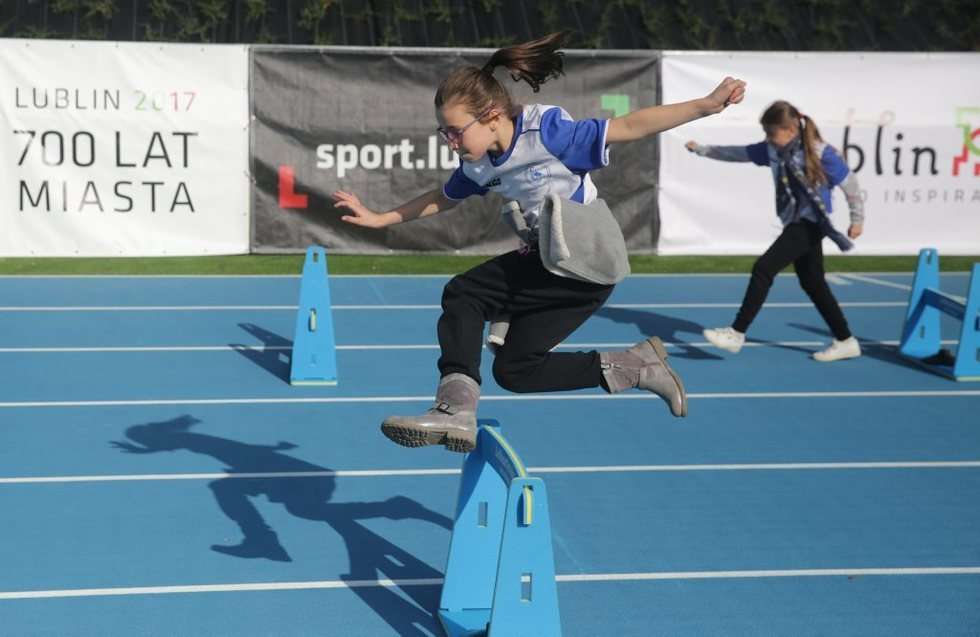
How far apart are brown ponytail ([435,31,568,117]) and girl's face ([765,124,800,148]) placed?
5.40 m

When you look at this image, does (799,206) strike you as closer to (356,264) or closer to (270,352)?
(270,352)

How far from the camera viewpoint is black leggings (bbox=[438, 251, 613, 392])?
5312 millimetres

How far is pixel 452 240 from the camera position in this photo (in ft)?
53.1

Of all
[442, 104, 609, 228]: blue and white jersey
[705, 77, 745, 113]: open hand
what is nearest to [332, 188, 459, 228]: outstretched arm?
[442, 104, 609, 228]: blue and white jersey

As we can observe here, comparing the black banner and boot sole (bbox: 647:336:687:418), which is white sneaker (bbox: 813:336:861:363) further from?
the black banner

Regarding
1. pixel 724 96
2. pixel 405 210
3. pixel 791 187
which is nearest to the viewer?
pixel 724 96

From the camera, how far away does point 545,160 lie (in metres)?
5.21

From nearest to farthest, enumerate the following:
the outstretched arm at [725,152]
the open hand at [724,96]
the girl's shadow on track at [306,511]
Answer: the open hand at [724,96]
the girl's shadow on track at [306,511]
the outstretched arm at [725,152]

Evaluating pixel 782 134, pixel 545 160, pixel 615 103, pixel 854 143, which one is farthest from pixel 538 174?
pixel 854 143

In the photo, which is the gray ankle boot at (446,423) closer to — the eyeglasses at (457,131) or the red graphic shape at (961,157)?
the eyeglasses at (457,131)

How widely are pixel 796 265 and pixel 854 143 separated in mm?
6584

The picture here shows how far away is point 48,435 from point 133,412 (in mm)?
754

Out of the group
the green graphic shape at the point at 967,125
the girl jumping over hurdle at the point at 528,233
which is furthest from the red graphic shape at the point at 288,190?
the girl jumping over hurdle at the point at 528,233

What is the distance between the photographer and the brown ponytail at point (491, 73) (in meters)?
5.06
